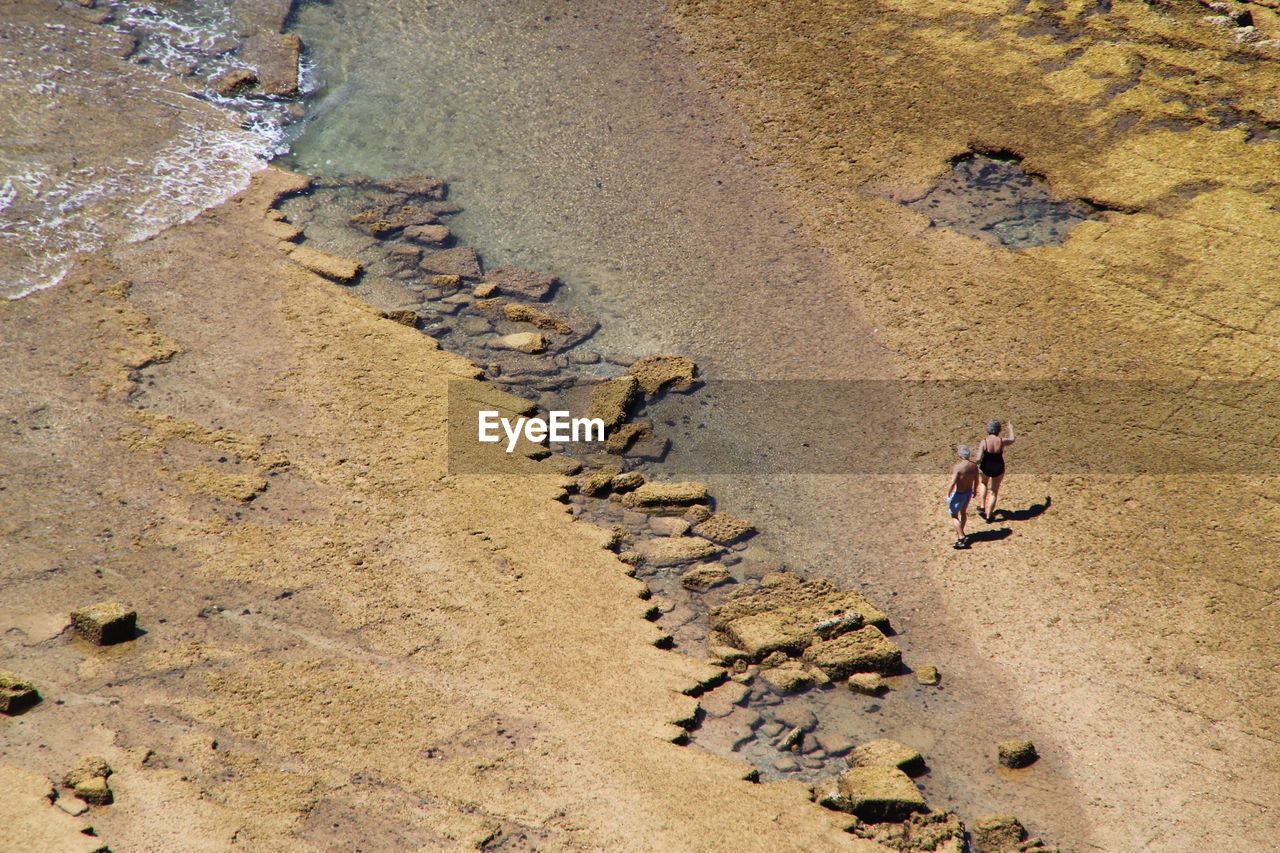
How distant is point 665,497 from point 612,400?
1295mm

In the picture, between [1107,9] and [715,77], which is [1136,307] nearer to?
[1107,9]

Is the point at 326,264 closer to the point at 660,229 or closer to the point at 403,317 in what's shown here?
Answer: the point at 403,317

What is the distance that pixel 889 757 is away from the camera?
6.71 m

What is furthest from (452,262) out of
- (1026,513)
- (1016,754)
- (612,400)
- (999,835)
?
(999,835)

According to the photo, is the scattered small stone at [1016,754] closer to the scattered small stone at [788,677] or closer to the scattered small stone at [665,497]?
the scattered small stone at [788,677]

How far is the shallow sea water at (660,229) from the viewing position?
7277 millimetres

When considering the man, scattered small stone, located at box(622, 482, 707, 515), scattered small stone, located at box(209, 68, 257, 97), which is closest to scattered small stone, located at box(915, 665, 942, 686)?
the man

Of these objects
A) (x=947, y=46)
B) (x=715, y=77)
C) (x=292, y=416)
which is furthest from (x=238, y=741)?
(x=947, y=46)

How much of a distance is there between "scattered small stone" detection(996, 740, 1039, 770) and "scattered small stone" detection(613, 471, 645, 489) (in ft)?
11.9

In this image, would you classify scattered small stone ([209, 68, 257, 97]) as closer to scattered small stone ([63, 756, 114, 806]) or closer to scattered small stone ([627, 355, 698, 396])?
scattered small stone ([627, 355, 698, 396])

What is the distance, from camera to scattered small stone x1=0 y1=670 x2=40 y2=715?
19.1 ft

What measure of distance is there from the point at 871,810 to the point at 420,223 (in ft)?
26.8

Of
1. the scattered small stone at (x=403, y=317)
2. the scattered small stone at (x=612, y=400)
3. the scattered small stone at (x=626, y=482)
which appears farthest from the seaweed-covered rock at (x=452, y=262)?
the scattered small stone at (x=626, y=482)

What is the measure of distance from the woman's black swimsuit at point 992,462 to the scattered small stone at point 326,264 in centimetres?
655
